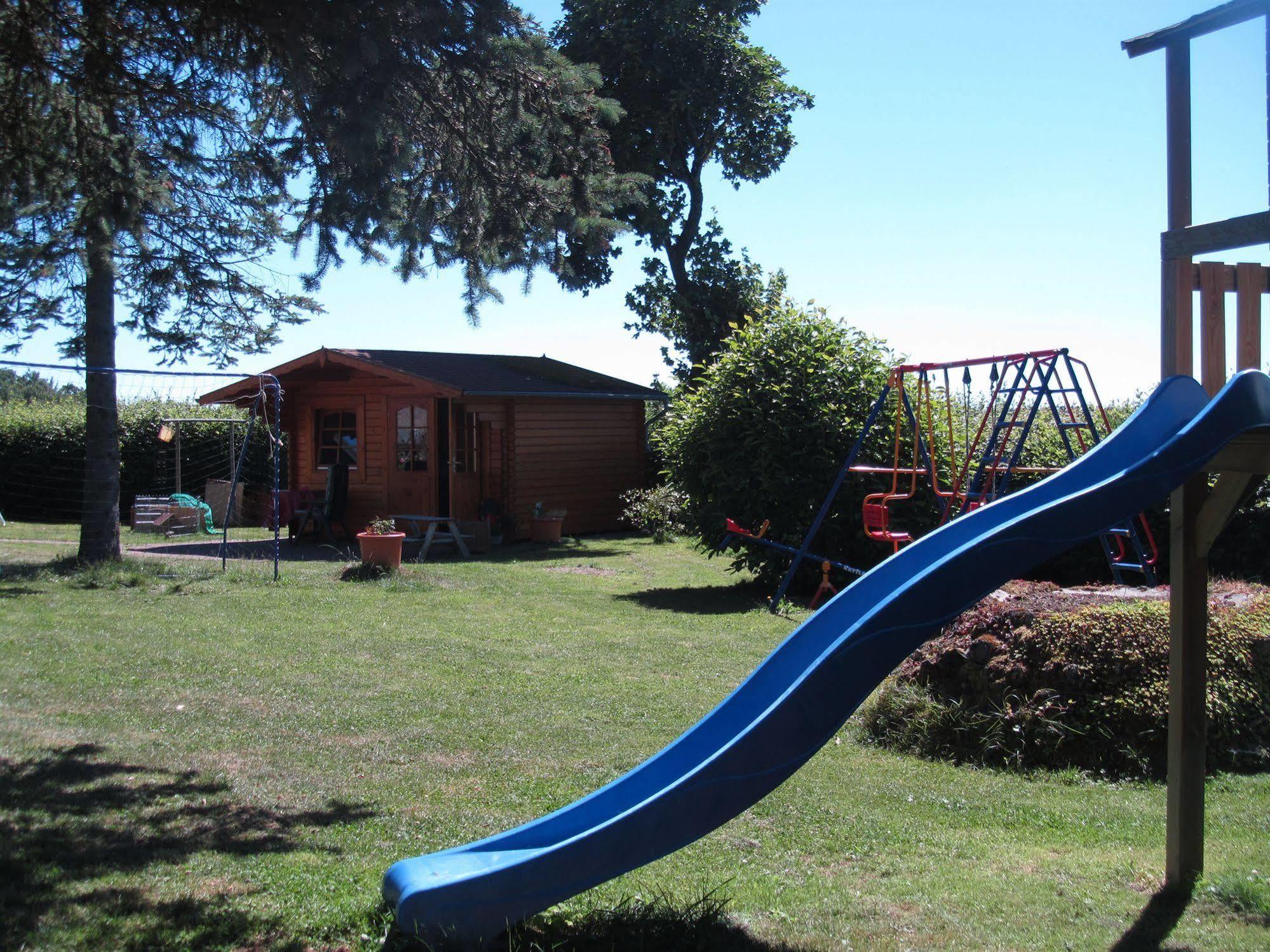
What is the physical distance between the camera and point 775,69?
93.0ft

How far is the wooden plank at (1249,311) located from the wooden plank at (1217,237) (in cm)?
23

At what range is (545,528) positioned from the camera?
767 inches

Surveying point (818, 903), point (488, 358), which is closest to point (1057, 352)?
point (818, 903)

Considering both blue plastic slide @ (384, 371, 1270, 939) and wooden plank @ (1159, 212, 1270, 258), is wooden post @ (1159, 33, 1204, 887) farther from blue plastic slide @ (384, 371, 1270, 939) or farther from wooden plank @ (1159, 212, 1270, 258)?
wooden plank @ (1159, 212, 1270, 258)

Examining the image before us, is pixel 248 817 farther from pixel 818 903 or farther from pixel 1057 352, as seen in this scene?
pixel 1057 352

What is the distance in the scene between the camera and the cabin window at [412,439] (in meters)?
19.2

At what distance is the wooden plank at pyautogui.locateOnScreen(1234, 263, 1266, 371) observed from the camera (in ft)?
14.9

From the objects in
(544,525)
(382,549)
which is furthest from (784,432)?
(544,525)

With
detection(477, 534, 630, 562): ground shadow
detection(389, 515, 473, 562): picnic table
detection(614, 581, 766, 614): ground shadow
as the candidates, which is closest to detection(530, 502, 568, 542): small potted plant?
detection(477, 534, 630, 562): ground shadow

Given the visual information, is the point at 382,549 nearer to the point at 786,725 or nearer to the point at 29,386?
the point at 786,725

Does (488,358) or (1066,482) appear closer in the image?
(1066,482)

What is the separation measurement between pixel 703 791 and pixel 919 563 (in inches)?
49.5

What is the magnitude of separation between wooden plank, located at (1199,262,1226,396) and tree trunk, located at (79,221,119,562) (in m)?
12.7

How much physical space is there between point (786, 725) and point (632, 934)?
3.23 feet
